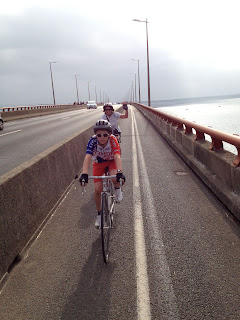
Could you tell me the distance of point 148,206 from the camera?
575cm

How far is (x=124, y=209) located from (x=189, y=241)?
5.60ft

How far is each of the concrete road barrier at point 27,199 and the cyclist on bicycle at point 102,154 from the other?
104 cm

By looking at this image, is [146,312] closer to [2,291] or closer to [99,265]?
[99,265]

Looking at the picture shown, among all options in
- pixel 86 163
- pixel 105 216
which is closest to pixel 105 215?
pixel 105 216

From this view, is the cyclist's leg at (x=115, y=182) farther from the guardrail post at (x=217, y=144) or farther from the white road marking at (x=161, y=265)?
the guardrail post at (x=217, y=144)

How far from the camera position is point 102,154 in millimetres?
4539

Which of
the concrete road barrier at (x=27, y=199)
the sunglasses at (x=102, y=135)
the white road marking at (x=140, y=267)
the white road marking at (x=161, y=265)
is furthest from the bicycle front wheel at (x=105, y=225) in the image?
the concrete road barrier at (x=27, y=199)

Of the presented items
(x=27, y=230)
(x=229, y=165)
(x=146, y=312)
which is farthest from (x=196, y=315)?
(x=229, y=165)

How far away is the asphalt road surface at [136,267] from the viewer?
9.57ft

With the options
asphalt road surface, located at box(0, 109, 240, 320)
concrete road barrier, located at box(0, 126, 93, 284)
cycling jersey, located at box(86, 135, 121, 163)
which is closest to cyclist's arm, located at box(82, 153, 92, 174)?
Result: cycling jersey, located at box(86, 135, 121, 163)

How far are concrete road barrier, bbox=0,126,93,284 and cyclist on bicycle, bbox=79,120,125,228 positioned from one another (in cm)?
104

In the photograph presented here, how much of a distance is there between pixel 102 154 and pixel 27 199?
53.8 inches

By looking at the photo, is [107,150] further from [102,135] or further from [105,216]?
[105,216]

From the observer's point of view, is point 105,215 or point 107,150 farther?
point 107,150
